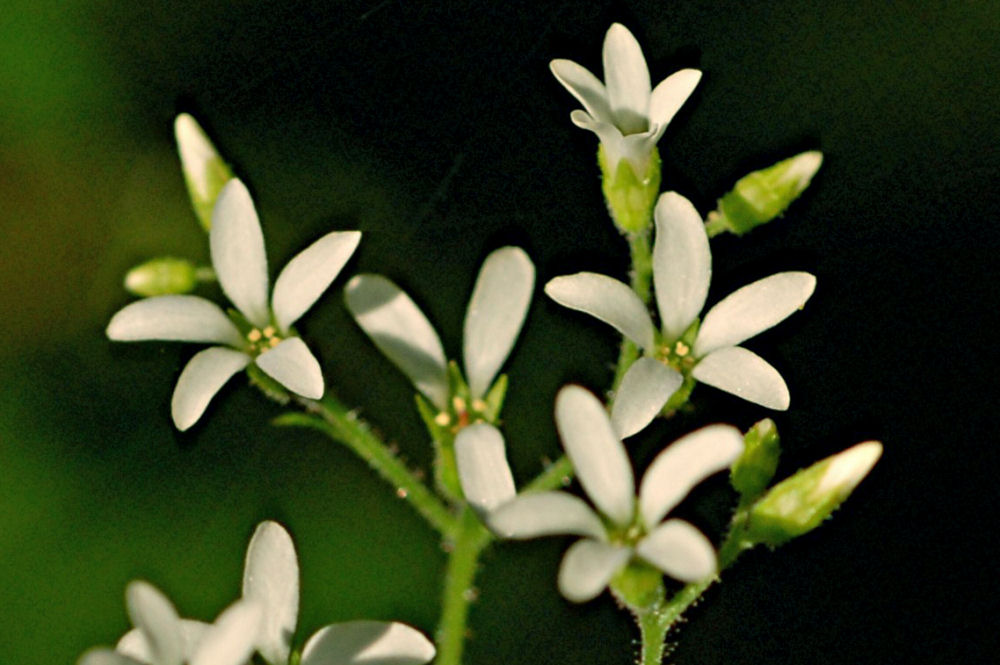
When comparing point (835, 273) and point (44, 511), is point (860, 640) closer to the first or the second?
point (835, 273)

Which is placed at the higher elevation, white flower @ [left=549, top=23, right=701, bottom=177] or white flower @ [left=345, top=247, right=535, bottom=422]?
white flower @ [left=549, top=23, right=701, bottom=177]

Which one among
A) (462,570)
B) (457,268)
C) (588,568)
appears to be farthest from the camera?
(457,268)

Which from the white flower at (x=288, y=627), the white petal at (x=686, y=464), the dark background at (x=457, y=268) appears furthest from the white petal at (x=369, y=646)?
the dark background at (x=457, y=268)

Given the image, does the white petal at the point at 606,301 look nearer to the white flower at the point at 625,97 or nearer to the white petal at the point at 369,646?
the white flower at the point at 625,97

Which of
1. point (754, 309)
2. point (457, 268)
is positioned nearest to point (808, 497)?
point (754, 309)

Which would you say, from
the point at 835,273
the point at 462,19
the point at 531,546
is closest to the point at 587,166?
the point at 462,19

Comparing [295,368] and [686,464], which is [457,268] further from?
[686,464]

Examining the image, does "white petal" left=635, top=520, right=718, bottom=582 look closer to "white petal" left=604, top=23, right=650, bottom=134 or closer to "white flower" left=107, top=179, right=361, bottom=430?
"white flower" left=107, top=179, right=361, bottom=430

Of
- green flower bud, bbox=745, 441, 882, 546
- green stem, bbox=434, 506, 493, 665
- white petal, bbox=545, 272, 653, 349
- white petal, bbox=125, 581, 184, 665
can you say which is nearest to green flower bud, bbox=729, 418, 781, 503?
green flower bud, bbox=745, 441, 882, 546
